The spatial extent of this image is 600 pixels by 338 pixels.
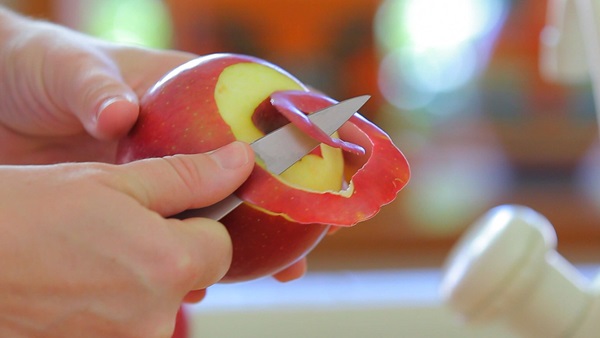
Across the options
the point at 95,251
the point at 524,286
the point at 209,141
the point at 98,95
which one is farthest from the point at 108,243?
the point at 524,286

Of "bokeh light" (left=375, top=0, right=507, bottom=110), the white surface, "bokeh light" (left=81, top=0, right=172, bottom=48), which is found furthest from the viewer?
"bokeh light" (left=375, top=0, right=507, bottom=110)

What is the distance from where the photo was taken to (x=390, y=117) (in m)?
2.74

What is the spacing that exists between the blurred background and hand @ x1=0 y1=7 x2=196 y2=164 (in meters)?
1.86

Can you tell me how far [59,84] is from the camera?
63 centimetres

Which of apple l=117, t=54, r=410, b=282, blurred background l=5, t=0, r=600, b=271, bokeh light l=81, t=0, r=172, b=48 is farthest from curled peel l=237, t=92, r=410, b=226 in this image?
bokeh light l=81, t=0, r=172, b=48

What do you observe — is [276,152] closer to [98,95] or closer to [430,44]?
[98,95]

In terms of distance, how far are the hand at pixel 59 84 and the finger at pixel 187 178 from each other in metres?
0.15

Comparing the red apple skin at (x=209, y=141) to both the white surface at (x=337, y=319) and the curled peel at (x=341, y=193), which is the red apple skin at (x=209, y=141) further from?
the white surface at (x=337, y=319)

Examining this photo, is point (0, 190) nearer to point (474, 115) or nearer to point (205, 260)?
point (205, 260)

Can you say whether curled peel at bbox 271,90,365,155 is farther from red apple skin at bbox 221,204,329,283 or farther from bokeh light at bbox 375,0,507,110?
bokeh light at bbox 375,0,507,110

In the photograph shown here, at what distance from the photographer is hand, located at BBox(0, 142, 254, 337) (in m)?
0.38

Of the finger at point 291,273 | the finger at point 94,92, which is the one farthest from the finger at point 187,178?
the finger at point 291,273

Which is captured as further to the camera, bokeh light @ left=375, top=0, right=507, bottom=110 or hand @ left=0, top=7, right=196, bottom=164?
bokeh light @ left=375, top=0, right=507, bottom=110

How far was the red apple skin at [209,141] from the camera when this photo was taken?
0.48m
